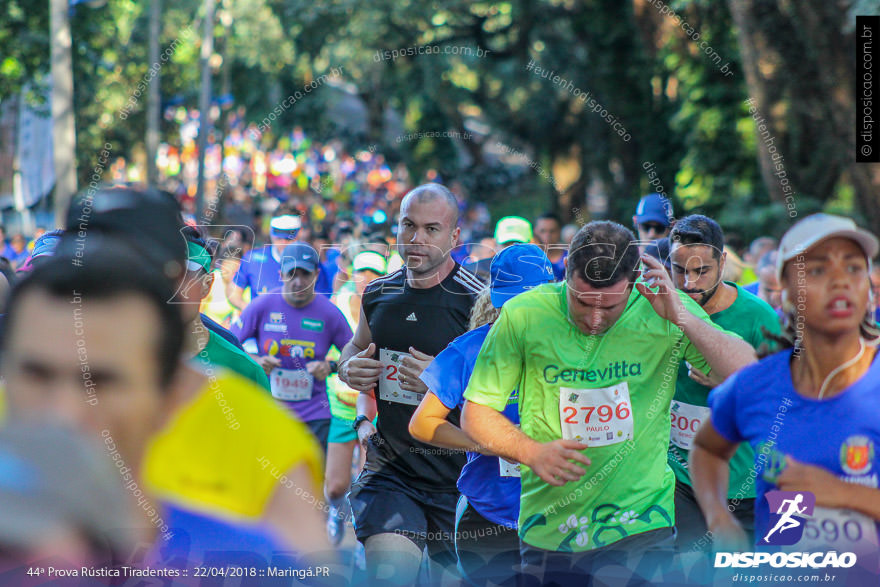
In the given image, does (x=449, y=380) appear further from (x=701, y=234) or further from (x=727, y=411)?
(x=701, y=234)

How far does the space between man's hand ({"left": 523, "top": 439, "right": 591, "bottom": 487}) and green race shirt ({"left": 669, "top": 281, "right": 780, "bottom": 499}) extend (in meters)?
1.25

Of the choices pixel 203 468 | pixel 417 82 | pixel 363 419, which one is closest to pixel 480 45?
pixel 417 82

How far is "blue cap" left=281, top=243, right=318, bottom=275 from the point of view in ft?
25.4

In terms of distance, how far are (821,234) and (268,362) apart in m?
5.12

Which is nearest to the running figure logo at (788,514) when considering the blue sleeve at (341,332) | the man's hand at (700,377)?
the man's hand at (700,377)

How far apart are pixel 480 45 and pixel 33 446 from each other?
22789mm

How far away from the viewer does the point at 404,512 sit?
16.8 feet

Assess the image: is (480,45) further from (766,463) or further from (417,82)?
(766,463)

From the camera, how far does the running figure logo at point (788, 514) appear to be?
2950 mm

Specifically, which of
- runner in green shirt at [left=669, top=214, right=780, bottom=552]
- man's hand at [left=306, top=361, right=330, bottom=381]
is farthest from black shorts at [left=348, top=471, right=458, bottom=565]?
man's hand at [left=306, top=361, right=330, bottom=381]

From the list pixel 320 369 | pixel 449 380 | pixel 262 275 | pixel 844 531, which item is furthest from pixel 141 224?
pixel 262 275

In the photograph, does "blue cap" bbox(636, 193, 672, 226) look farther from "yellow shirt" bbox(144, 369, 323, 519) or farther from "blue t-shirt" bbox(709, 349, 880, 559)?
"yellow shirt" bbox(144, 369, 323, 519)

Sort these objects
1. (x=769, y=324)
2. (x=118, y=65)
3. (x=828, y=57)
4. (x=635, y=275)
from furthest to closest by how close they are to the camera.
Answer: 1. (x=118, y=65)
2. (x=828, y=57)
3. (x=769, y=324)
4. (x=635, y=275)

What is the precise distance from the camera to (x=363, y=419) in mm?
5648
